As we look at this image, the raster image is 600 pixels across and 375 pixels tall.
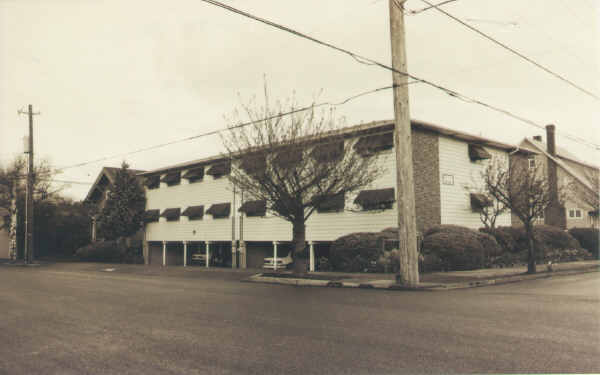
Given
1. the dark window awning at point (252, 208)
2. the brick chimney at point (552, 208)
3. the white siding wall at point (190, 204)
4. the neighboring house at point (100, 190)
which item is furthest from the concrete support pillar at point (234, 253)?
the brick chimney at point (552, 208)

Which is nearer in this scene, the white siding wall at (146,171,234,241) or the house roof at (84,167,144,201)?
the white siding wall at (146,171,234,241)

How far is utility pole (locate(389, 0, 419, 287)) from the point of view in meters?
15.2

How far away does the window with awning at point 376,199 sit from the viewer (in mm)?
23438

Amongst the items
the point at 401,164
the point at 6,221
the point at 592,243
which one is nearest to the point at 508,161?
the point at 592,243

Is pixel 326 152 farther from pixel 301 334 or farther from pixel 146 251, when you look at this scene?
pixel 146 251

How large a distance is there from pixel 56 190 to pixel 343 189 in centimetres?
3372

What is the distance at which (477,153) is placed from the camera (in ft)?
89.7

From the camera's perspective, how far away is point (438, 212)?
25.0m

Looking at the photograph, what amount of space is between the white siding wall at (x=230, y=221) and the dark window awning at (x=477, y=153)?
585 centimetres

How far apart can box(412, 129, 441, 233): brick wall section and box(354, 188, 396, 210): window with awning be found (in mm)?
1345

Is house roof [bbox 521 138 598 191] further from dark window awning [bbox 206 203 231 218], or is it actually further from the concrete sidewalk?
dark window awning [bbox 206 203 231 218]

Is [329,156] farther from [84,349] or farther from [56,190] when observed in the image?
[56,190]

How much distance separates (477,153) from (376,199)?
735 cm

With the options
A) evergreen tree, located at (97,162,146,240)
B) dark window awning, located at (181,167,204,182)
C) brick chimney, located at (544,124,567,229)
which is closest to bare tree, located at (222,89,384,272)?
dark window awning, located at (181,167,204,182)
